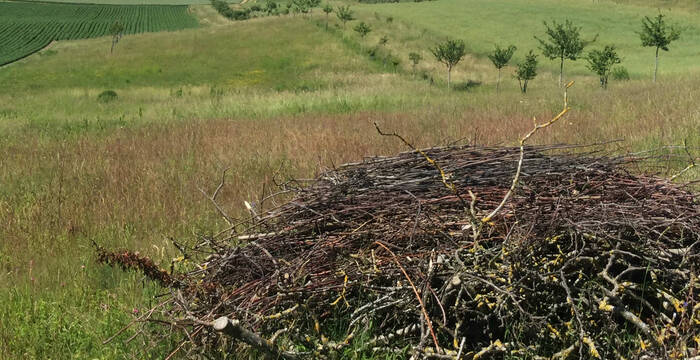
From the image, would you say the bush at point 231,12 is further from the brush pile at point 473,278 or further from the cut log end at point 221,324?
the cut log end at point 221,324

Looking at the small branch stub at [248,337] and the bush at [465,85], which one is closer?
the small branch stub at [248,337]

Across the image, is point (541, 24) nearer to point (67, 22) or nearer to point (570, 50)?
point (570, 50)

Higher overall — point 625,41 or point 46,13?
point 46,13

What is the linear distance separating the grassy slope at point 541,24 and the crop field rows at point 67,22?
1742 inches

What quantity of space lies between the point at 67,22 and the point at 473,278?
98268 mm

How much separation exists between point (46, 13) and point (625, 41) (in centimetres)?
9463

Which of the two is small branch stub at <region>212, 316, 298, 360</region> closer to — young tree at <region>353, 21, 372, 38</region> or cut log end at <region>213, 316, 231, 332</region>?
cut log end at <region>213, 316, 231, 332</region>

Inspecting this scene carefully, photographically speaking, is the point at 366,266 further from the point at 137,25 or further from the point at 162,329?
the point at 137,25

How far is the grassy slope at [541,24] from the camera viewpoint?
45.0m

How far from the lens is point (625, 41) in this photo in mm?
50812

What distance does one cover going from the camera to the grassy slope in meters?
45.0

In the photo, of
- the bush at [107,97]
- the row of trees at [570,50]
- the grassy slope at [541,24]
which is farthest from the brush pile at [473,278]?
the grassy slope at [541,24]

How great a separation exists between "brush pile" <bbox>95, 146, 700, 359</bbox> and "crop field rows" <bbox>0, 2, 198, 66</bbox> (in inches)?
2595

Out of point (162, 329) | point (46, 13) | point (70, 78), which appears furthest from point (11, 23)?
point (162, 329)
